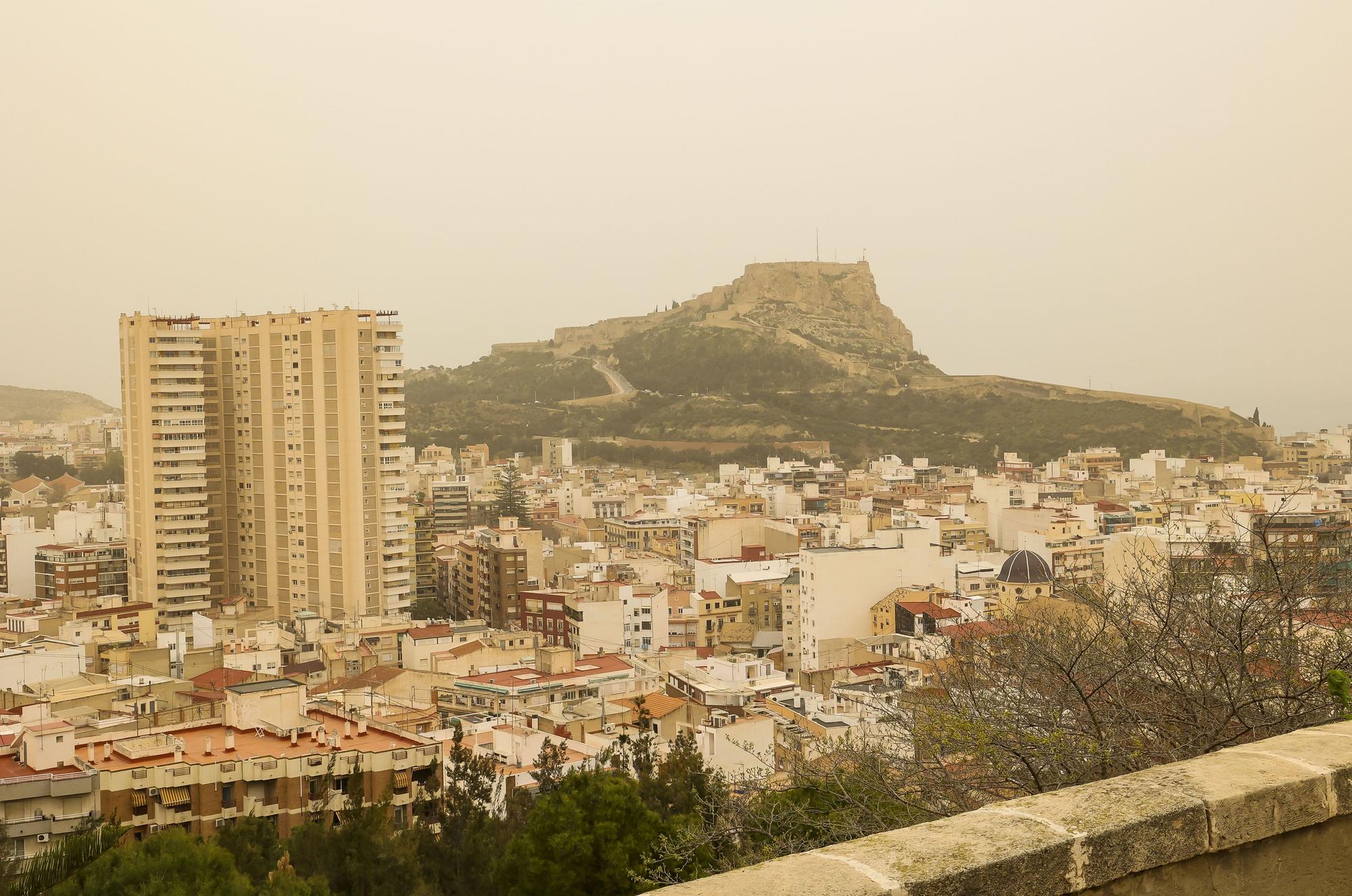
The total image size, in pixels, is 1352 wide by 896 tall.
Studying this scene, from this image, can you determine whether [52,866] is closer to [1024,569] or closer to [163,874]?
[163,874]

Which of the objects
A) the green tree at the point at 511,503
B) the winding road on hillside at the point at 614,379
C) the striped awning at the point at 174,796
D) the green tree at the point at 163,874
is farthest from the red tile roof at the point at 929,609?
the winding road on hillside at the point at 614,379

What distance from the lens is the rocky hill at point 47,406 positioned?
6012 centimetres

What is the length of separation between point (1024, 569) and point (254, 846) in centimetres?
1441

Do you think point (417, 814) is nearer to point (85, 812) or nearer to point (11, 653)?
point (85, 812)

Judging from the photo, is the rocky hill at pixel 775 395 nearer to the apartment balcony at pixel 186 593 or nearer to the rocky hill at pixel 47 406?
the rocky hill at pixel 47 406

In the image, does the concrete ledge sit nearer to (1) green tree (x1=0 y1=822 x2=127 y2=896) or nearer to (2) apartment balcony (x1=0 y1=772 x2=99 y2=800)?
(1) green tree (x1=0 y1=822 x2=127 y2=896)

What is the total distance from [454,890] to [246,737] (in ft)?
10.2

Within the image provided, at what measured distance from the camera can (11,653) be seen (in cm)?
1320

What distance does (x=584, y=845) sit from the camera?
6344 mm

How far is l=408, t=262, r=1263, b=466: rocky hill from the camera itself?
166 feet

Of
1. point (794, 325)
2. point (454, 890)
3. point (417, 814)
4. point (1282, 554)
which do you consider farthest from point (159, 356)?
point (794, 325)

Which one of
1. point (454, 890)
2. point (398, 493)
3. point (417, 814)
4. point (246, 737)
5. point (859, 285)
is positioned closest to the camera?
point (454, 890)

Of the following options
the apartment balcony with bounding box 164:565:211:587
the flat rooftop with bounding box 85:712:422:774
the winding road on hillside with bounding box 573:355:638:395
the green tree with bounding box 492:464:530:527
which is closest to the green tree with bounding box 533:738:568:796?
the flat rooftop with bounding box 85:712:422:774

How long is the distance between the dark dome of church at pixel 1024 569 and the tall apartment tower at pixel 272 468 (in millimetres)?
9702
